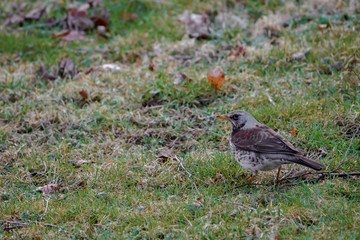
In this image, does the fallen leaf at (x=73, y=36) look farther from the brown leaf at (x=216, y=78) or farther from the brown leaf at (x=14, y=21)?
the brown leaf at (x=216, y=78)

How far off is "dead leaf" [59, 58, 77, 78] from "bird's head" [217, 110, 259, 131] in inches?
130

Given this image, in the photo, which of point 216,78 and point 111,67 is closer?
point 216,78

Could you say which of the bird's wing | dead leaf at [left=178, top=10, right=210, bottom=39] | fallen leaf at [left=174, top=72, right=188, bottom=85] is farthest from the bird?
dead leaf at [left=178, top=10, right=210, bottom=39]

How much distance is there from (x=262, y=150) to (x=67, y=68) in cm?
410

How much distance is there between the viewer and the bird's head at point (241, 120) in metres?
4.80

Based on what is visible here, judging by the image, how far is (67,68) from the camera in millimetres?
7117

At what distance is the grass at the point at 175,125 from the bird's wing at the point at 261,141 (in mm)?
348

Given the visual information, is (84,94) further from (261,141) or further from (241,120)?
(261,141)

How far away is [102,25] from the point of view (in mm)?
8516

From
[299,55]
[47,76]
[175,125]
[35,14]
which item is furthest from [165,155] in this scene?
[35,14]

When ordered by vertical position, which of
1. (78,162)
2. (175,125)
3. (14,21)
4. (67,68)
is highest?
(14,21)

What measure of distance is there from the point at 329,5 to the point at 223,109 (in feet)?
11.7

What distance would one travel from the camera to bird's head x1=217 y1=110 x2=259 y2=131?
480cm

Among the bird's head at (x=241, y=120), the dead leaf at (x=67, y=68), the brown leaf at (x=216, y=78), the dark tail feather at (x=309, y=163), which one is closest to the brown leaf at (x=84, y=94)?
the dead leaf at (x=67, y=68)
